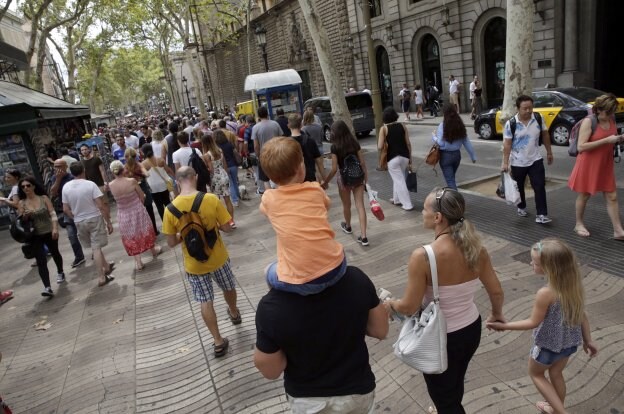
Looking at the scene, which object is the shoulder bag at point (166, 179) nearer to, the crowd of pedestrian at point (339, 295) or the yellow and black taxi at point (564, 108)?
the crowd of pedestrian at point (339, 295)

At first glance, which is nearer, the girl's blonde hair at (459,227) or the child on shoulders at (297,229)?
the child on shoulders at (297,229)

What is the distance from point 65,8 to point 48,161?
44.5 feet

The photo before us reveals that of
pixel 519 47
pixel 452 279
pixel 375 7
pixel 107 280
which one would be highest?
pixel 375 7

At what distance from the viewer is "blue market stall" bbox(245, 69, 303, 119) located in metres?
18.7

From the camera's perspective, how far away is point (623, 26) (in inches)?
689

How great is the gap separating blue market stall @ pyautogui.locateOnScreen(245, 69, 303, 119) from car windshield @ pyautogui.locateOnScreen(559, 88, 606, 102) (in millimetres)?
10741

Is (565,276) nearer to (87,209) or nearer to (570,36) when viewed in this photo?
(87,209)

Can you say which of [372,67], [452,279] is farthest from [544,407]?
[372,67]

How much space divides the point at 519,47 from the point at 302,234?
7425 millimetres

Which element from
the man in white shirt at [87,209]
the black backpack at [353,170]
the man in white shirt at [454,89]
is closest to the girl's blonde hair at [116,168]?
the man in white shirt at [87,209]

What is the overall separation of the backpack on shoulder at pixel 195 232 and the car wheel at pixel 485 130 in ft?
38.9

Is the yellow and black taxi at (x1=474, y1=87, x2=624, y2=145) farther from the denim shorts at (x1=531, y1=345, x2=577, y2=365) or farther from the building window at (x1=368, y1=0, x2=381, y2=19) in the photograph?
the building window at (x1=368, y1=0, x2=381, y2=19)

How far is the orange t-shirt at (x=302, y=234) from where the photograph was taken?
1696 millimetres

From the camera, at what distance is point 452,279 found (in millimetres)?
2191
